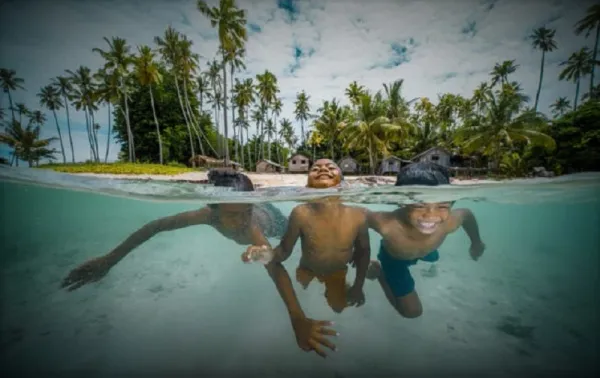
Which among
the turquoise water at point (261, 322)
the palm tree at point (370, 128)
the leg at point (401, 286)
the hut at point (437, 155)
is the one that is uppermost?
the palm tree at point (370, 128)

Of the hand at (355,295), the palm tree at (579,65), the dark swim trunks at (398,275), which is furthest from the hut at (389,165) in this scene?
the hand at (355,295)

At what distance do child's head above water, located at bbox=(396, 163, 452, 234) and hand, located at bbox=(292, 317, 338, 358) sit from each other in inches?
98.7

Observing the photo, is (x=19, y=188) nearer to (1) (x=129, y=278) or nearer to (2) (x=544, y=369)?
(1) (x=129, y=278)

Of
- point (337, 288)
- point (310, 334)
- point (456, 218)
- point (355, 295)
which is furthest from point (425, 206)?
point (310, 334)

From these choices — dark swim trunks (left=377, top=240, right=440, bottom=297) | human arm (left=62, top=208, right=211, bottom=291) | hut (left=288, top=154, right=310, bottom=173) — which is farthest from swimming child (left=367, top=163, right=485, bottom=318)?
hut (left=288, top=154, right=310, bottom=173)

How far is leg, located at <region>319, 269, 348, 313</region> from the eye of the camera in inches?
172

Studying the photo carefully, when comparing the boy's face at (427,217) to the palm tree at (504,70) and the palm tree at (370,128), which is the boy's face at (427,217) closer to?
the palm tree at (370,128)

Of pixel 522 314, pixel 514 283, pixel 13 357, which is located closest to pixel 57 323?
pixel 13 357

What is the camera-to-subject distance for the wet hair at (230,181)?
6.77 m

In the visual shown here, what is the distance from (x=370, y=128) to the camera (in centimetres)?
2725

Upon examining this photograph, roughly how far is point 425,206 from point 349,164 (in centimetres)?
3680

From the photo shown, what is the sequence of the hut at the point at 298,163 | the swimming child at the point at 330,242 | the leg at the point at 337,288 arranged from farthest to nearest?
the hut at the point at 298,163 < the leg at the point at 337,288 < the swimming child at the point at 330,242

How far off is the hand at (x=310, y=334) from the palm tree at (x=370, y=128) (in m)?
26.0

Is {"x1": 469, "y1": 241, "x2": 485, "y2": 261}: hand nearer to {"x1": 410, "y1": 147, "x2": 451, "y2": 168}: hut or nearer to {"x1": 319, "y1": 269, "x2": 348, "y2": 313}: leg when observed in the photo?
{"x1": 319, "y1": 269, "x2": 348, "y2": 313}: leg
